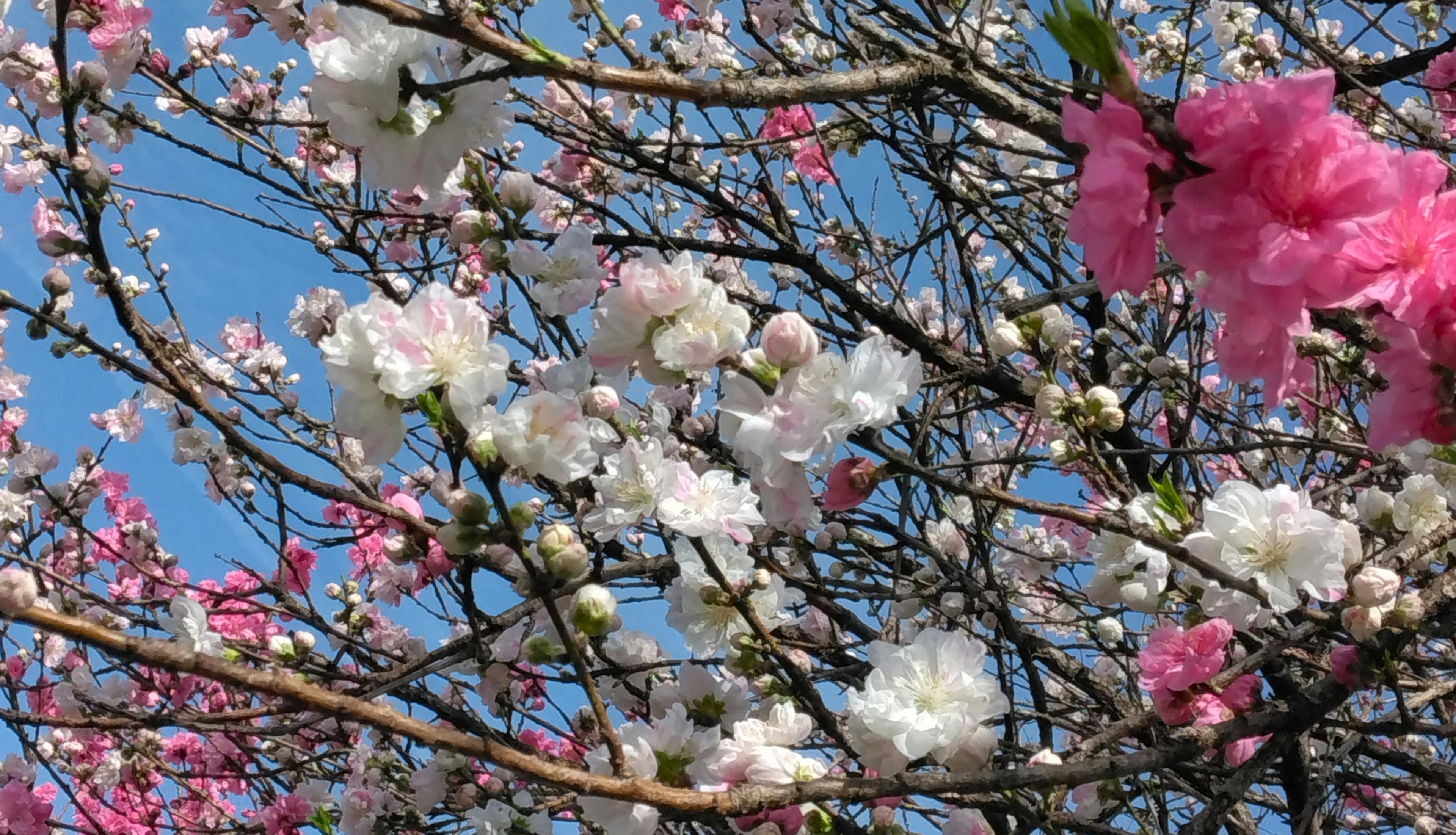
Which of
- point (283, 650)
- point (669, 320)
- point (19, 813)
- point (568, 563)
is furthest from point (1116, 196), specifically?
point (19, 813)

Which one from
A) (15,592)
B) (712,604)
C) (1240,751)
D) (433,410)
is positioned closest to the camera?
(15,592)

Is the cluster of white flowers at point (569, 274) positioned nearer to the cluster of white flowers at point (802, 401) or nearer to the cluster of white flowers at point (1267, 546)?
the cluster of white flowers at point (802, 401)

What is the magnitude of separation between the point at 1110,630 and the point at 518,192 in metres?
2.07

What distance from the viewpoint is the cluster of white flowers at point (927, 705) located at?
54.8 inches

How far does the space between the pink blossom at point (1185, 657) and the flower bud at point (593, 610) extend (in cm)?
95

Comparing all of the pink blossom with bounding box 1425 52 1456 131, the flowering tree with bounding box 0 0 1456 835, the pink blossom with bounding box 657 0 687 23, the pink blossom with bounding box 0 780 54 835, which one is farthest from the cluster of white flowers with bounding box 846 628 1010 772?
the pink blossom with bounding box 0 780 54 835

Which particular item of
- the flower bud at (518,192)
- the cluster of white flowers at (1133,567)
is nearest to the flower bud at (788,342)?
the cluster of white flowers at (1133,567)

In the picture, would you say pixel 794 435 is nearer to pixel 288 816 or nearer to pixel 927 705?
pixel 927 705

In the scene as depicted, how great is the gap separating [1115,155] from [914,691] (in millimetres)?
904

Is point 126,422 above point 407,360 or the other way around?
above

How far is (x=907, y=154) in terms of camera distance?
2756 mm

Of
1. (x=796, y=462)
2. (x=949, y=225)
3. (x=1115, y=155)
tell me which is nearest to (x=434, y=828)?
(x=796, y=462)

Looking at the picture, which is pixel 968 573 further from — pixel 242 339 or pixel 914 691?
pixel 242 339

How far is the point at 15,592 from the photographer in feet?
2.53
